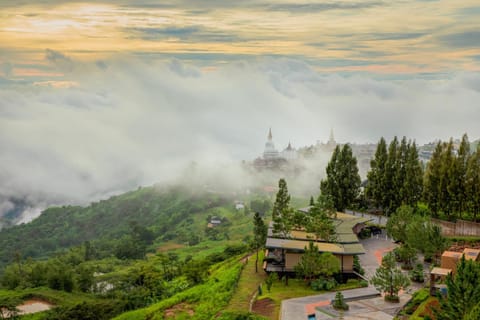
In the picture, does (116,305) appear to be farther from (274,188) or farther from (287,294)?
(274,188)

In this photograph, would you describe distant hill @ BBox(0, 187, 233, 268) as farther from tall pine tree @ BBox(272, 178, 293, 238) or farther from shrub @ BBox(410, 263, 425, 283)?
shrub @ BBox(410, 263, 425, 283)

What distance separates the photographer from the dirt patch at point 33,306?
43022 millimetres

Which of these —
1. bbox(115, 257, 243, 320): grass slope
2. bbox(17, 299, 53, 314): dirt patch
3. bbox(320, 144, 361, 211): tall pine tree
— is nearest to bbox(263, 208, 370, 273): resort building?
bbox(115, 257, 243, 320): grass slope

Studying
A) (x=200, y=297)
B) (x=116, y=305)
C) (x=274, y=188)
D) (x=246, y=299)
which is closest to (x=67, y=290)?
(x=116, y=305)

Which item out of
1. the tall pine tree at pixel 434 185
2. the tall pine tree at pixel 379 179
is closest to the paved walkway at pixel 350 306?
the tall pine tree at pixel 434 185

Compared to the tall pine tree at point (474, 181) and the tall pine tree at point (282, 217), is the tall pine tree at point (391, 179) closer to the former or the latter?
the tall pine tree at point (474, 181)

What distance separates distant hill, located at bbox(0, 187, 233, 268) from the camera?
103306 mm

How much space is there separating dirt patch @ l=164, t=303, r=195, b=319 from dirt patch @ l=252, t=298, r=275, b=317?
505cm

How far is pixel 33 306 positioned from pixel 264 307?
2513 cm

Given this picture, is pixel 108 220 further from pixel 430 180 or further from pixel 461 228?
pixel 461 228

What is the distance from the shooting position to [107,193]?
174m

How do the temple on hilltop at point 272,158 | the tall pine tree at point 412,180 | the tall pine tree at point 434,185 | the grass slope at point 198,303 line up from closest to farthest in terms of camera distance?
the grass slope at point 198,303
the tall pine tree at point 434,185
the tall pine tree at point 412,180
the temple on hilltop at point 272,158

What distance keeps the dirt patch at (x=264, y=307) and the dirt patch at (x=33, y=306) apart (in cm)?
2265

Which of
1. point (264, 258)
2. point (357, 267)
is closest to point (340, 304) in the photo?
point (357, 267)
